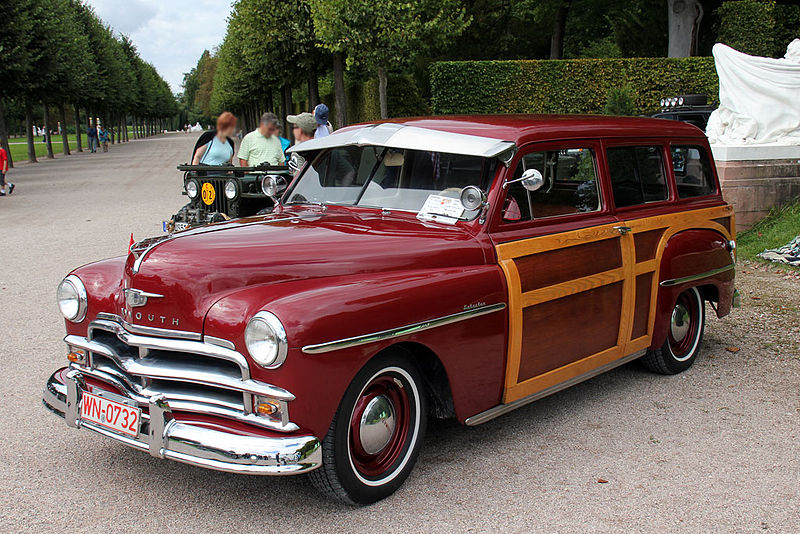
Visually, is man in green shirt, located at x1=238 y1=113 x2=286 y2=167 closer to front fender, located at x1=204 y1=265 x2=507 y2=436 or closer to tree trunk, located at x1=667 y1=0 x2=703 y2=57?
front fender, located at x1=204 y1=265 x2=507 y2=436

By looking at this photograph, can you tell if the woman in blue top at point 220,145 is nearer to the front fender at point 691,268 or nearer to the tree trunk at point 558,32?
the front fender at point 691,268

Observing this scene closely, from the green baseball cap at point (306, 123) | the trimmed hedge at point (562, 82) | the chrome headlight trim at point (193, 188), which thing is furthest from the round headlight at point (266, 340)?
the trimmed hedge at point (562, 82)

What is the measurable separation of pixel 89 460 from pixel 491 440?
227 centimetres

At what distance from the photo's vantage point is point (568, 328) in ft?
15.0

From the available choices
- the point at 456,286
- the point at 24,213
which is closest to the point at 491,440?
the point at 456,286

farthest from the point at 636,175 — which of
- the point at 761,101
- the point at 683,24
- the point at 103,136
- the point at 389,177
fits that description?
the point at 103,136

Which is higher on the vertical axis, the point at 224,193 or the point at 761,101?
the point at 761,101

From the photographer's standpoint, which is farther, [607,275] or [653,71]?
[653,71]

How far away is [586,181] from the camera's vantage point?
16.1 ft

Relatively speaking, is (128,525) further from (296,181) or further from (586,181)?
(586,181)

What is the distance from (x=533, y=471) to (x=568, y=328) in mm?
891

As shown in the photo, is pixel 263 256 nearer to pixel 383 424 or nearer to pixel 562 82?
pixel 383 424

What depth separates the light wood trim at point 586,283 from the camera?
167 inches

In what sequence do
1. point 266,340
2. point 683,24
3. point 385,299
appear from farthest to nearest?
point 683,24, point 385,299, point 266,340
